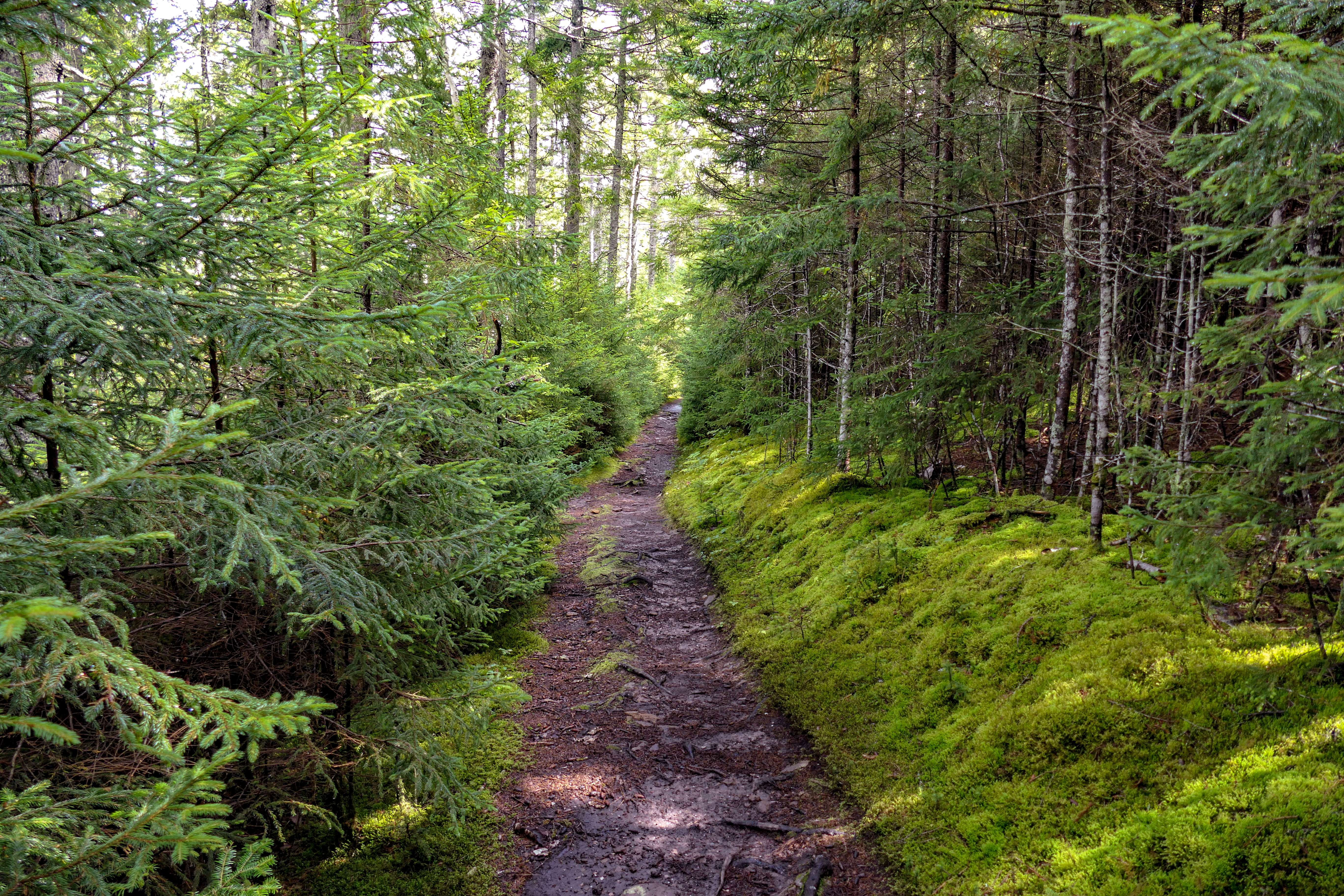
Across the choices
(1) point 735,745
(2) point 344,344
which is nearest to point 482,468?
(2) point 344,344

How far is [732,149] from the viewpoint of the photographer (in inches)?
483

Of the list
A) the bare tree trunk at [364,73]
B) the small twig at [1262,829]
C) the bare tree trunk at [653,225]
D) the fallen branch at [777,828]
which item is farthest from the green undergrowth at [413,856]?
the bare tree trunk at [653,225]

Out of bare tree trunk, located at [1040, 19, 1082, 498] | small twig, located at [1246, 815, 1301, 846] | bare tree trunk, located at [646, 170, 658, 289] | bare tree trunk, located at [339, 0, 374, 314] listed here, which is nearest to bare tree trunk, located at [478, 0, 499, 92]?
bare tree trunk, located at [339, 0, 374, 314]

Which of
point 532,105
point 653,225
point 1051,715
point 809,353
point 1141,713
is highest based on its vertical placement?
point 653,225

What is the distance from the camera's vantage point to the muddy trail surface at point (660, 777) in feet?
16.1

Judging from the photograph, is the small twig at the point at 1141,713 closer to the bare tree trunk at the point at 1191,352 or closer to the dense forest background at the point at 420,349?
the dense forest background at the point at 420,349

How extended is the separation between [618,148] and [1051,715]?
21.9 metres

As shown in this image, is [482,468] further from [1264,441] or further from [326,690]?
[1264,441]

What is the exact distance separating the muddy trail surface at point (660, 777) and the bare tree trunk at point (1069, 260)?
4.71 meters

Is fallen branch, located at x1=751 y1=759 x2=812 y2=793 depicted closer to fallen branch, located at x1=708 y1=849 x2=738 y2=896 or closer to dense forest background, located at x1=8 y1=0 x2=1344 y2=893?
fallen branch, located at x1=708 y1=849 x2=738 y2=896

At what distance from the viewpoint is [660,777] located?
6109 millimetres

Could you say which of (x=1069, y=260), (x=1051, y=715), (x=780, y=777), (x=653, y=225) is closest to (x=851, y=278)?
(x=1069, y=260)

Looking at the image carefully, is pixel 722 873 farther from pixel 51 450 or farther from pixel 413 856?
pixel 51 450

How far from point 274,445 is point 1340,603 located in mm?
5575
